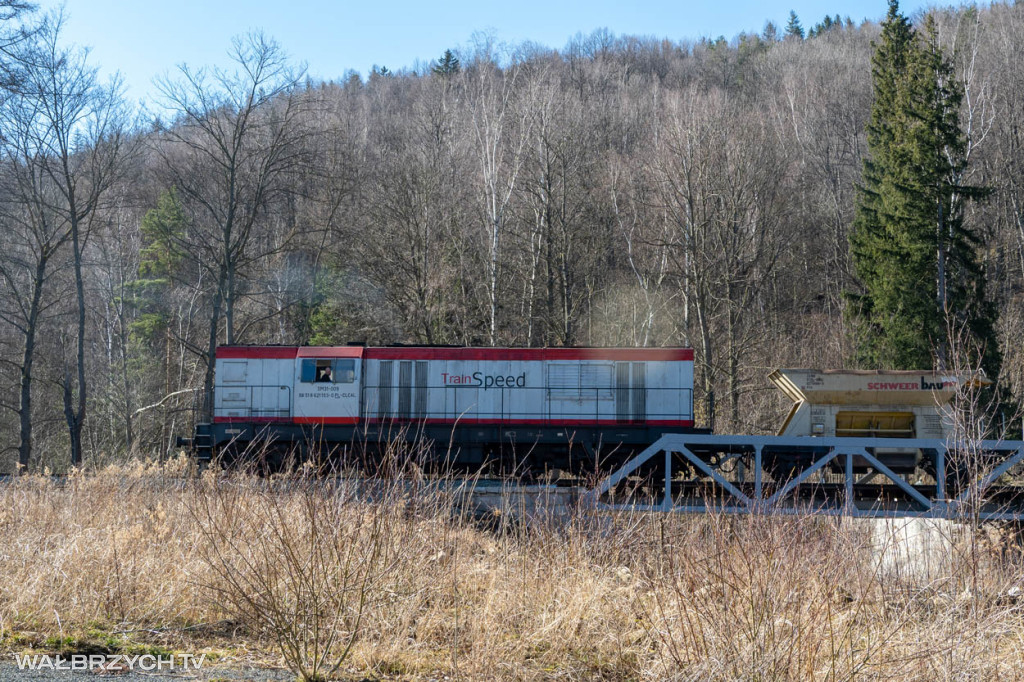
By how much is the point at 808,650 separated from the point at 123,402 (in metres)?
32.5

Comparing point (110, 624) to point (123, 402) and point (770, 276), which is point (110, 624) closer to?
point (123, 402)

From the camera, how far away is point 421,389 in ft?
63.2

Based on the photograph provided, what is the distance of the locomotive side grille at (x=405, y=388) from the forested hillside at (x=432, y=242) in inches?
Answer: 368

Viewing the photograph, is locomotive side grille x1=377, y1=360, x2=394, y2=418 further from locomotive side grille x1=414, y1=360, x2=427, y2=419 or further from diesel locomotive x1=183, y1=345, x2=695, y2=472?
locomotive side grille x1=414, y1=360, x2=427, y2=419

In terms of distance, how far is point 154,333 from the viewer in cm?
3616

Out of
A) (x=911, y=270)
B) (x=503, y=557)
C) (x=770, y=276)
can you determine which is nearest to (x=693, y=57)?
(x=770, y=276)

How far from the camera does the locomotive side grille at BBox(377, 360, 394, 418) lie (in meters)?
19.2

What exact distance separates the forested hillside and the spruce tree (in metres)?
1.81

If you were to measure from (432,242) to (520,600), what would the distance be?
27.3m

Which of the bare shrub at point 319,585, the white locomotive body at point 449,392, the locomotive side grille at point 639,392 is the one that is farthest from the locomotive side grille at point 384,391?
the bare shrub at point 319,585

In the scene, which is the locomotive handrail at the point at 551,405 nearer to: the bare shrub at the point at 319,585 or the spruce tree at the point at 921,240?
the bare shrub at the point at 319,585

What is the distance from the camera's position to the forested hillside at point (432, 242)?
27266 mm

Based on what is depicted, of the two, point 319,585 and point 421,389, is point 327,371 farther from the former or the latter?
point 319,585

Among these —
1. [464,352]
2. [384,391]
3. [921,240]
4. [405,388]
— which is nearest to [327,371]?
[384,391]
